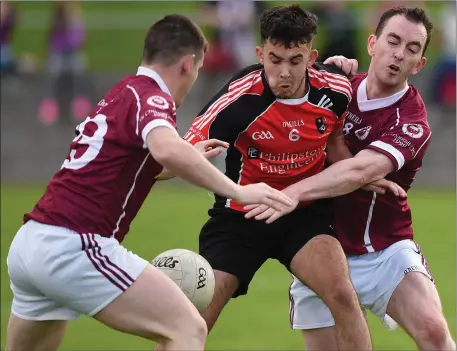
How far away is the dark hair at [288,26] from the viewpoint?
7109 mm

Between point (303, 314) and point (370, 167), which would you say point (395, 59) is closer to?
point (370, 167)

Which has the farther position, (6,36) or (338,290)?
(6,36)

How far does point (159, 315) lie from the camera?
5.97m

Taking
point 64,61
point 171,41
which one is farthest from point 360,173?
point 64,61

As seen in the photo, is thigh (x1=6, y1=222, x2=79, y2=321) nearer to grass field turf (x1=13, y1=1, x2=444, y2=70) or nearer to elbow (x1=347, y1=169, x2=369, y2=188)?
elbow (x1=347, y1=169, x2=369, y2=188)

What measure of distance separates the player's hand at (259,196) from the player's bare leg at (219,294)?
1.34 metres

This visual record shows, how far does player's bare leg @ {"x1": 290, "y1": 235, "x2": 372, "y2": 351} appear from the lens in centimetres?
712

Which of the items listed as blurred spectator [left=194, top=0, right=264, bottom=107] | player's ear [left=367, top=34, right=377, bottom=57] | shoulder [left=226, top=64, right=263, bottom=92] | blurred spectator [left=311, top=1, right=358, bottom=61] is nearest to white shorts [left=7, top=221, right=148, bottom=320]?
shoulder [left=226, top=64, right=263, bottom=92]

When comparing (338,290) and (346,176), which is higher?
(346,176)

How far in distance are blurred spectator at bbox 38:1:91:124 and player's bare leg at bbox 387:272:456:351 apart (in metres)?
13.0

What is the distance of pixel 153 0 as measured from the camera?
28031 millimetres

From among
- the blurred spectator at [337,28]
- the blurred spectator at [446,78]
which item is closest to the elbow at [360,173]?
the blurred spectator at [337,28]

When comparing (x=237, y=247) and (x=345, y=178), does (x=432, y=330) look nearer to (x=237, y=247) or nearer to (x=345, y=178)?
(x=345, y=178)

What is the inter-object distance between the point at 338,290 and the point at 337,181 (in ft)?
2.29
